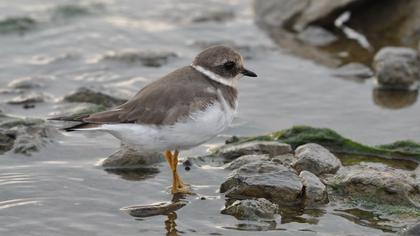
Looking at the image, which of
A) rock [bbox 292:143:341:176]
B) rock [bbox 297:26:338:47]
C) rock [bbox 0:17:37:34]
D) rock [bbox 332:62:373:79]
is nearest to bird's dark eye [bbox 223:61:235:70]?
rock [bbox 292:143:341:176]

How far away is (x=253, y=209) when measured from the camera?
23.6ft

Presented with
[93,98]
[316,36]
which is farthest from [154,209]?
[316,36]

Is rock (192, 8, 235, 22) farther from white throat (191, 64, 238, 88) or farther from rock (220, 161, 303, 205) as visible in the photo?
→ rock (220, 161, 303, 205)

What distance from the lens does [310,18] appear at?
14.1 m

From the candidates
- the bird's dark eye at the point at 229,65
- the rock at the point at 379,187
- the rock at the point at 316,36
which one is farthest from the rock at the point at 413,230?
the rock at the point at 316,36

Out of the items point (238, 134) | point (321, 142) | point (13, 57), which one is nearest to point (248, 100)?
point (238, 134)

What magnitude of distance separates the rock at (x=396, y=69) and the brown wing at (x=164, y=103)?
4286 mm

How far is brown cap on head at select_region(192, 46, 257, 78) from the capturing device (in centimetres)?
811

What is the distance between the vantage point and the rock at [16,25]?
554 inches

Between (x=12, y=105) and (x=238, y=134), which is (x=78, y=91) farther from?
(x=238, y=134)

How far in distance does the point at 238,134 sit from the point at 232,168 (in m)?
1.55

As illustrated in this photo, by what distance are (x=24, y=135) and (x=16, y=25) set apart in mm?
5636

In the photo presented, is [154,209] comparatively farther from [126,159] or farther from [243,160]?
[243,160]

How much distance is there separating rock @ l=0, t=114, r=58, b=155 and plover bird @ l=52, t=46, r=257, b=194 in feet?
5.37
